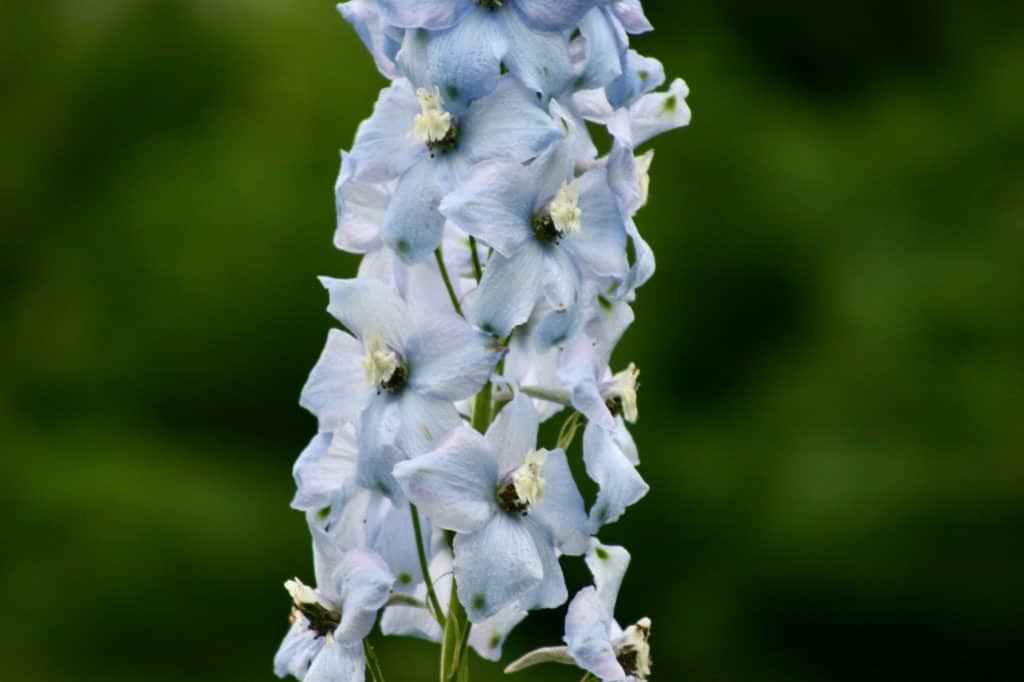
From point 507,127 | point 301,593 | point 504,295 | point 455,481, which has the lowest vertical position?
point 301,593

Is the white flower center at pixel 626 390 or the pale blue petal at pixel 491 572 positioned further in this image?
the white flower center at pixel 626 390

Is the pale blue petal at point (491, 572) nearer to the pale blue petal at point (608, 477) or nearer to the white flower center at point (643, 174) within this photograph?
the pale blue petal at point (608, 477)

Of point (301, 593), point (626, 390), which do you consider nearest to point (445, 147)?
point (626, 390)

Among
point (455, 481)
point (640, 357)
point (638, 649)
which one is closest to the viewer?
point (455, 481)

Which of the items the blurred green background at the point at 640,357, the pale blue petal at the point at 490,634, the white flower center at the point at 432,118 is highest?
the white flower center at the point at 432,118

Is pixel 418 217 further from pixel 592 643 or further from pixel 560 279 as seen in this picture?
pixel 592 643

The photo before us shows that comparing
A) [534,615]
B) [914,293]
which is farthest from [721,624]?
[914,293]

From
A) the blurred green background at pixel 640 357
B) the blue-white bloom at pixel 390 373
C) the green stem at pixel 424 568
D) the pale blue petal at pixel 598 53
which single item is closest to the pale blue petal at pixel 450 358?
the blue-white bloom at pixel 390 373
